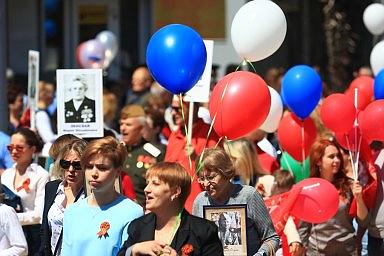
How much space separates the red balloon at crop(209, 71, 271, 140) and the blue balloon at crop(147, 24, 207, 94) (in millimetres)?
240

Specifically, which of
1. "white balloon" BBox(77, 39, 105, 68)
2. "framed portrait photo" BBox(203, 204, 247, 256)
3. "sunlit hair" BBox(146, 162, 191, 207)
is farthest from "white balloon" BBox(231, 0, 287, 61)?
"white balloon" BBox(77, 39, 105, 68)

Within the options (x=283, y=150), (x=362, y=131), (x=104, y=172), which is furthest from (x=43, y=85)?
(x=104, y=172)

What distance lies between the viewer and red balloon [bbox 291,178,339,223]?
8070mm

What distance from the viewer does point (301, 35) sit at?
2164 cm

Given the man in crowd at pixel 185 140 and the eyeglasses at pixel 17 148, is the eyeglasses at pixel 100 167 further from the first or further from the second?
the eyeglasses at pixel 17 148

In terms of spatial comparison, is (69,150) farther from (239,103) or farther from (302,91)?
(302,91)

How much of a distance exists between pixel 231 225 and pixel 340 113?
245 centimetres

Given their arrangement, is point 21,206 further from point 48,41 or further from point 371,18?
point 48,41

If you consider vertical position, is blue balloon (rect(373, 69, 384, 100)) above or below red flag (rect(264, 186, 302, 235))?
above

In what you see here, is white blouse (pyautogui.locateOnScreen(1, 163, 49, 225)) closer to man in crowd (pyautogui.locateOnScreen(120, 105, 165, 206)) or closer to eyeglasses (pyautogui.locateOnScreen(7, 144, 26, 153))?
eyeglasses (pyautogui.locateOnScreen(7, 144, 26, 153))

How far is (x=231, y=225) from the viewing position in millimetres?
6973

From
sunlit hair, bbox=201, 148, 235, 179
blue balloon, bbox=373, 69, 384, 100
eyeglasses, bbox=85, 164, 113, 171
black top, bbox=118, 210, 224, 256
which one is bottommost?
black top, bbox=118, 210, 224, 256

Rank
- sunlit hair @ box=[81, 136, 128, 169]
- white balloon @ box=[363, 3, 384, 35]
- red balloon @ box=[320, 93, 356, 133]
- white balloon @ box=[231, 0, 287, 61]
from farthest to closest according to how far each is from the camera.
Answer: white balloon @ box=[363, 3, 384, 35], red balloon @ box=[320, 93, 356, 133], white balloon @ box=[231, 0, 287, 61], sunlit hair @ box=[81, 136, 128, 169]

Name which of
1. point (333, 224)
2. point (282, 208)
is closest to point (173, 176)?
point (282, 208)
